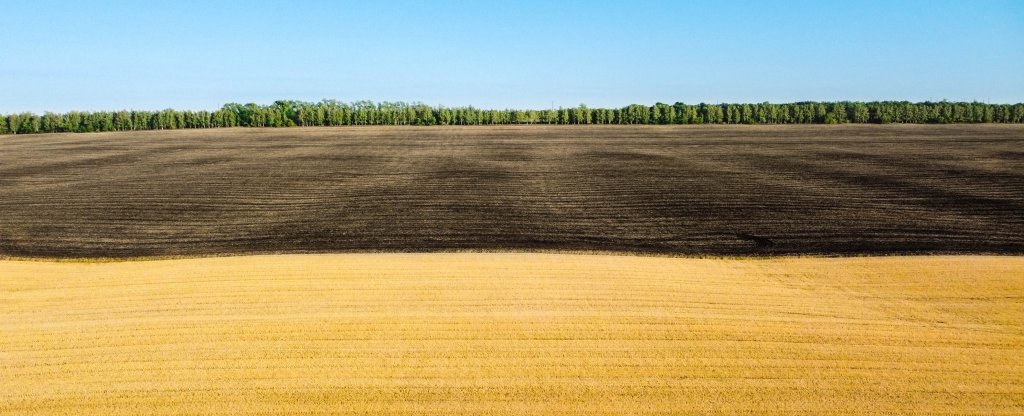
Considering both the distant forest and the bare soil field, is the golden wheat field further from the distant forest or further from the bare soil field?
the distant forest

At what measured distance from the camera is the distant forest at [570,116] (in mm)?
93806

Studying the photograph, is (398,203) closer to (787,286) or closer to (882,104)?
(787,286)

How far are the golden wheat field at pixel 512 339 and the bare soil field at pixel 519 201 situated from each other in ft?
10.6

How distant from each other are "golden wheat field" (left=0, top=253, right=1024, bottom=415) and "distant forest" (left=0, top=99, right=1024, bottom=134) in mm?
83705

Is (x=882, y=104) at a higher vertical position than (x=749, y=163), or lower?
higher

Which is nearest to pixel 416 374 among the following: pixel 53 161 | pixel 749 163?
pixel 749 163

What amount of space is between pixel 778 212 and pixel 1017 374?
14173 millimetres

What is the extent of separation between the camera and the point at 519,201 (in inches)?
1024

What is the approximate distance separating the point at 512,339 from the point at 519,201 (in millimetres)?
15523

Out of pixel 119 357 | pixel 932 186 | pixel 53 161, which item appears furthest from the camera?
pixel 53 161

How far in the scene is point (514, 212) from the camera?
Answer: 23594 mm

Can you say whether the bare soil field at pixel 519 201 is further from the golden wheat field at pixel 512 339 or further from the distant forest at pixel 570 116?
the distant forest at pixel 570 116

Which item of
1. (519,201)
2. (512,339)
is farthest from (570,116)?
(512,339)

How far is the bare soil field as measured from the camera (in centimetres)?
1908
